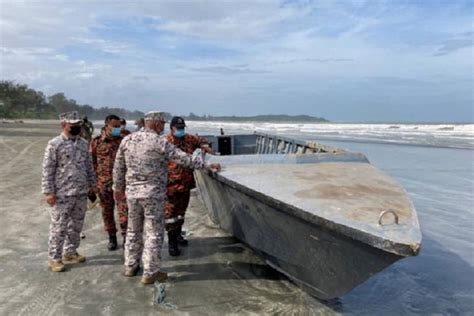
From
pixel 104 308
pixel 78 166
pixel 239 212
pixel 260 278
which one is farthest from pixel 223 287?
pixel 78 166

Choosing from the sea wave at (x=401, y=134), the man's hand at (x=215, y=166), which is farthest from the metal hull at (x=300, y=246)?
the sea wave at (x=401, y=134)

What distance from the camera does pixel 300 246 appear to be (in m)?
3.71

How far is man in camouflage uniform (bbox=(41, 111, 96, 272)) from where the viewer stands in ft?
14.5

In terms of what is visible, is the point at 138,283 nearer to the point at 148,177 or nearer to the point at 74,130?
the point at 148,177

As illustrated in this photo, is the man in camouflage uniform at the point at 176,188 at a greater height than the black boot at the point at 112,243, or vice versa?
the man in camouflage uniform at the point at 176,188

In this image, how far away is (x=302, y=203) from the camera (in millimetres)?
3387

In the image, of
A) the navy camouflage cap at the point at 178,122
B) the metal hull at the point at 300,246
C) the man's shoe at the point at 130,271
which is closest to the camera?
the metal hull at the point at 300,246

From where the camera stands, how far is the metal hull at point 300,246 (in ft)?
10.2

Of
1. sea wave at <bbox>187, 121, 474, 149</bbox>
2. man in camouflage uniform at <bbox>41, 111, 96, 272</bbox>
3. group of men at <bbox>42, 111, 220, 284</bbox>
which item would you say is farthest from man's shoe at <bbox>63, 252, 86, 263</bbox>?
sea wave at <bbox>187, 121, 474, 149</bbox>

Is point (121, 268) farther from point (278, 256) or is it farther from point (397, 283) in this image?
point (397, 283)

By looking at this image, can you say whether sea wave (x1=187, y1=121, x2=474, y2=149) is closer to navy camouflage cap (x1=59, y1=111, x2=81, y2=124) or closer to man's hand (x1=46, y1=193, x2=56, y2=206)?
navy camouflage cap (x1=59, y1=111, x2=81, y2=124)

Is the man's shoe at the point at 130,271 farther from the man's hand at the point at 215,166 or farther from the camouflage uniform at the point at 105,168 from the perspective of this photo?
the man's hand at the point at 215,166

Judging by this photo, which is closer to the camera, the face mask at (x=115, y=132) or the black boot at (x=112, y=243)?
the face mask at (x=115, y=132)

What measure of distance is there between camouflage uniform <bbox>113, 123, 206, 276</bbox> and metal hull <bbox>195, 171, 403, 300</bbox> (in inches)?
27.2
